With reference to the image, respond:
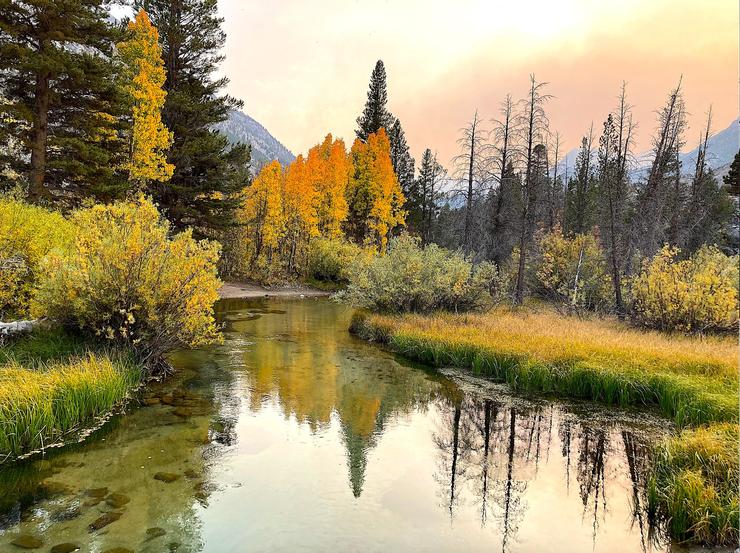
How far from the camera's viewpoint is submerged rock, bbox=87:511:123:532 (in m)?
5.33

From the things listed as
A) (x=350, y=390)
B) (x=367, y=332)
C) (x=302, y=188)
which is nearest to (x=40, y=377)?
(x=350, y=390)

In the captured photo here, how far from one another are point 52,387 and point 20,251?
5860 mm

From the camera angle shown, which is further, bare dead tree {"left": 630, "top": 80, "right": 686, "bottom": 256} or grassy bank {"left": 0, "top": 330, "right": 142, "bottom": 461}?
bare dead tree {"left": 630, "top": 80, "right": 686, "bottom": 256}

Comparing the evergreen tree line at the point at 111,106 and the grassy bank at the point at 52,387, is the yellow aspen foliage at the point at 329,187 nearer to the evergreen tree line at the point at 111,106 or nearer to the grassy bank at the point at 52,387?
the evergreen tree line at the point at 111,106

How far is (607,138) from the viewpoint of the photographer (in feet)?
82.1

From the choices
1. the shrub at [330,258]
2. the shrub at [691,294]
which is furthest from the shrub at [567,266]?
the shrub at [330,258]

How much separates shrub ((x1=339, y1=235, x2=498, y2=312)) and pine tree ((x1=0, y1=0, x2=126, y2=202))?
40.3 ft

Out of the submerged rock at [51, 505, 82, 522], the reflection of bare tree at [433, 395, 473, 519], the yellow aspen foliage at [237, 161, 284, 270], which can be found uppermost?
the yellow aspen foliage at [237, 161, 284, 270]

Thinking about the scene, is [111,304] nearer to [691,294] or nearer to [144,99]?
[691,294]

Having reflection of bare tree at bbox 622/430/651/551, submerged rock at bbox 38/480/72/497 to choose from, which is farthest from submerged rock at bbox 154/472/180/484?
reflection of bare tree at bbox 622/430/651/551

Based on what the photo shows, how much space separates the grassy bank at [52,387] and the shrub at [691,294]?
51.9 feet

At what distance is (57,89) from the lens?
725 inches

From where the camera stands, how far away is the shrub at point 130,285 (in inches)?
390

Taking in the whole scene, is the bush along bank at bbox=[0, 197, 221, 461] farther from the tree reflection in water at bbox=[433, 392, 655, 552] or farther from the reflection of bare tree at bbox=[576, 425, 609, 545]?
the reflection of bare tree at bbox=[576, 425, 609, 545]
